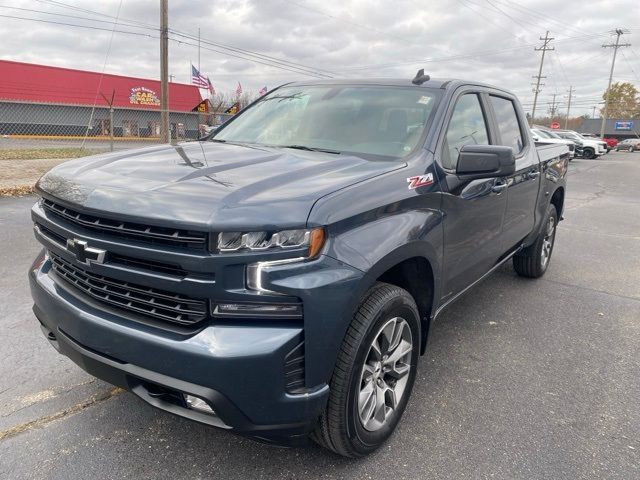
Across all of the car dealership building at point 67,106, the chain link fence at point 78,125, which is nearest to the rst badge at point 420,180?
the chain link fence at point 78,125

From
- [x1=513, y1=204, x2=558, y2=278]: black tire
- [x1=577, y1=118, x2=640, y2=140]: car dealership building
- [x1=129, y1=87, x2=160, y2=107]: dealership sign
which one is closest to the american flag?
[x1=129, y1=87, x2=160, y2=107]: dealership sign

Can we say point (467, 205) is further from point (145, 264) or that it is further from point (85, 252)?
point (85, 252)

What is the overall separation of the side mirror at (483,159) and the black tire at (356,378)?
2.86 ft

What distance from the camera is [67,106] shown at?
27.3 metres

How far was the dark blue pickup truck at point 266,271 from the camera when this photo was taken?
6.26 ft

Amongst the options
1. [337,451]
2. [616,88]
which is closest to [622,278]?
[337,451]

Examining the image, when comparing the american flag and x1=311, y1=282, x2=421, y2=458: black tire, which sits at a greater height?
the american flag

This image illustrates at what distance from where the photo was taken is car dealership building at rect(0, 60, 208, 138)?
29203 mm

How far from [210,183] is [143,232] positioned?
0.37 m

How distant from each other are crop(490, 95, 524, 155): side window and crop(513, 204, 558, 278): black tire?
42.1 inches

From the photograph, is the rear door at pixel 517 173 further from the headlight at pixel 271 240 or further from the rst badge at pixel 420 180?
the headlight at pixel 271 240

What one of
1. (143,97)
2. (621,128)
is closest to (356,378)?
(143,97)

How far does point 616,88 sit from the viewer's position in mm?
82688

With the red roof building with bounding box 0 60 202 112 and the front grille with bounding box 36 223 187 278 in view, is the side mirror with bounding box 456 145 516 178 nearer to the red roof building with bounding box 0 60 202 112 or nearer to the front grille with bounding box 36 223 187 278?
the front grille with bounding box 36 223 187 278
